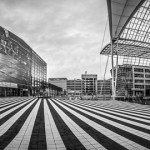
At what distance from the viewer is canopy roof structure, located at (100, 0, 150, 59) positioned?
56.4 feet

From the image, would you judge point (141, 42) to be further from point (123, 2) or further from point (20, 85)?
point (20, 85)

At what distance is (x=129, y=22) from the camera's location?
27719 millimetres

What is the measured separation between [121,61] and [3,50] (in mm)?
47320

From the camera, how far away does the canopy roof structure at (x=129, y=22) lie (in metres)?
17.2

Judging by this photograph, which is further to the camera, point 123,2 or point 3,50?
point 3,50

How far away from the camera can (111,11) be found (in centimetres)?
1848

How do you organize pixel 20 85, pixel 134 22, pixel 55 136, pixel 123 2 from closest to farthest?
pixel 55 136 → pixel 123 2 → pixel 134 22 → pixel 20 85

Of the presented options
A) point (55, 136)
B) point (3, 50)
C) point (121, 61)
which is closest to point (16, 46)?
point (3, 50)

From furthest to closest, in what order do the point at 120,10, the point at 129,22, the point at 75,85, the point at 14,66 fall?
the point at 75,85 < the point at 14,66 < the point at 129,22 < the point at 120,10

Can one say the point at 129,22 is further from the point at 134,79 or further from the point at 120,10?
the point at 134,79

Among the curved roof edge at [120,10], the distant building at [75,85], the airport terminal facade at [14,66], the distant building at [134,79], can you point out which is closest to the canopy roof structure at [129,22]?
the curved roof edge at [120,10]

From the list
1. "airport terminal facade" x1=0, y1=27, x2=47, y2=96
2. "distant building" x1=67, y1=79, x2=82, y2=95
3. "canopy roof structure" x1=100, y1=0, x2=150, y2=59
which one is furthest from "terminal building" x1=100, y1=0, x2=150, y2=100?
"distant building" x1=67, y1=79, x2=82, y2=95

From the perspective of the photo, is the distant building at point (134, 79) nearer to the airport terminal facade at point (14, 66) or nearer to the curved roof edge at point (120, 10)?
the airport terminal facade at point (14, 66)

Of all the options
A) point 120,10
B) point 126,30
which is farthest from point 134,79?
point 120,10
